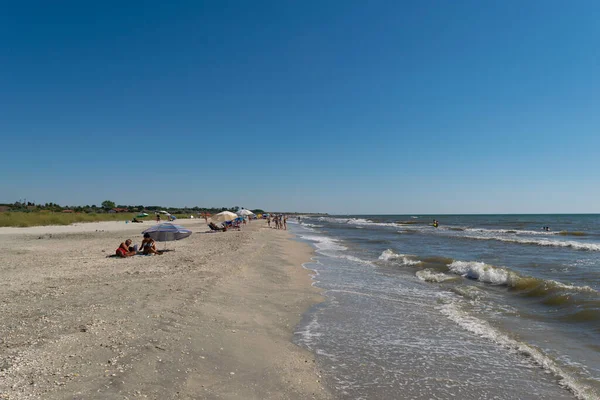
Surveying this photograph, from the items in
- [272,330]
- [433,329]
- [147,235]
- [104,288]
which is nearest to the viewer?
[272,330]

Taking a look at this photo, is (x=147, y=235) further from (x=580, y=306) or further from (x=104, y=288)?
(x=580, y=306)

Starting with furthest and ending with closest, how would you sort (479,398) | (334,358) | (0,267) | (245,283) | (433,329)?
(0,267)
(245,283)
(433,329)
(334,358)
(479,398)

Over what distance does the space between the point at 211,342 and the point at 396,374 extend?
3.04m

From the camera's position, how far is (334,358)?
19.7 ft

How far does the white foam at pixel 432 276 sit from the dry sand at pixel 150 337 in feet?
18.4

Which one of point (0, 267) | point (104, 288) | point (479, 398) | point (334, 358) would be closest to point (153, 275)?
point (104, 288)

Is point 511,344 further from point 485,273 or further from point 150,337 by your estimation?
point 485,273

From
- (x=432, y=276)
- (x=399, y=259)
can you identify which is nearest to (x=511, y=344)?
(x=432, y=276)

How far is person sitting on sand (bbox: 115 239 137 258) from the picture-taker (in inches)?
631

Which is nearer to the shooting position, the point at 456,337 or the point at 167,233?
the point at 456,337

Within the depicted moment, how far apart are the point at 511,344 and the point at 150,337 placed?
6.63 meters

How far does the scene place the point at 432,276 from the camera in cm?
1458

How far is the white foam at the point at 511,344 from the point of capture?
514 centimetres

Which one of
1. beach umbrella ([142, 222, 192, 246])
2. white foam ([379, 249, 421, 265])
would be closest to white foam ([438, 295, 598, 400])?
white foam ([379, 249, 421, 265])
